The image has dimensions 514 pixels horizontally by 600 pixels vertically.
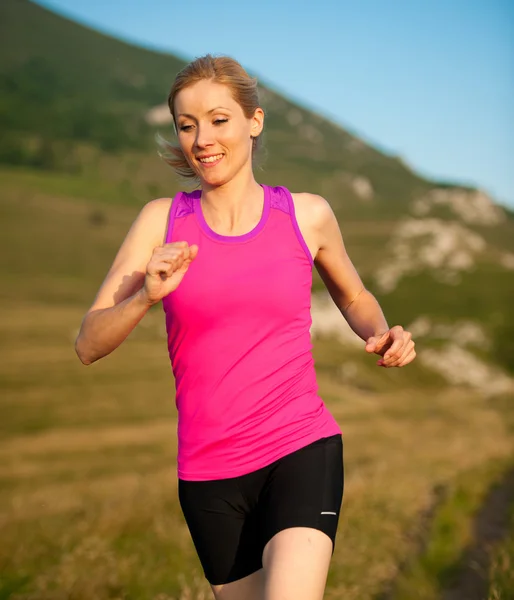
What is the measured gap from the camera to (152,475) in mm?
14406

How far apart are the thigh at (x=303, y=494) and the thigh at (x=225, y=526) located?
10cm

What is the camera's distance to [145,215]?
11.5 ft

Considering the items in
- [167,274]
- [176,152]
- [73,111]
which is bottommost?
[167,274]

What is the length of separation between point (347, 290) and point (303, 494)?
104 centimetres

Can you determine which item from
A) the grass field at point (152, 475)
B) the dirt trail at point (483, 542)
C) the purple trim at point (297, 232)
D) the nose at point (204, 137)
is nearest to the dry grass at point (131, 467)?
the grass field at point (152, 475)

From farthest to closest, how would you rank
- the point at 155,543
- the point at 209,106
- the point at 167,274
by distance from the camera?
the point at 155,543 → the point at 209,106 → the point at 167,274

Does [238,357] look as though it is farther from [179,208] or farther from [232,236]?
[179,208]

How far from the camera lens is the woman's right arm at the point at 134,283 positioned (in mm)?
2967

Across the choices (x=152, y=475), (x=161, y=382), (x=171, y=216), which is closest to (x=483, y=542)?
(x=171, y=216)

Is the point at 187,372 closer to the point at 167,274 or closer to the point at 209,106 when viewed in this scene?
the point at 167,274

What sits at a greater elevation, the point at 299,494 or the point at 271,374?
the point at 271,374

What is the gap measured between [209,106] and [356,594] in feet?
12.9

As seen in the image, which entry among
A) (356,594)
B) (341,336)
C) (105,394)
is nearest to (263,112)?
(356,594)

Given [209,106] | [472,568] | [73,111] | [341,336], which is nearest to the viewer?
[209,106]
